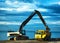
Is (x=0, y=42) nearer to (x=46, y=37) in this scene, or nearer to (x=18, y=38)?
(x=18, y=38)

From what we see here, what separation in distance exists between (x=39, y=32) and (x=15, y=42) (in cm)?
202

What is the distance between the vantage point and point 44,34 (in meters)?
11.6

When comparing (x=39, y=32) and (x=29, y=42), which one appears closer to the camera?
(x=29, y=42)

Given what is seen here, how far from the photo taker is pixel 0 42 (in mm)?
9555

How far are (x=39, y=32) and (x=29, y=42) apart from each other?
68.9 inches

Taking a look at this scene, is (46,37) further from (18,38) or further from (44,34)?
(18,38)

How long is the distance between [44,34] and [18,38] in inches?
52.9

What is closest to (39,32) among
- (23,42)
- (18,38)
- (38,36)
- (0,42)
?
(38,36)

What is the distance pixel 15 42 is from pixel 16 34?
155cm

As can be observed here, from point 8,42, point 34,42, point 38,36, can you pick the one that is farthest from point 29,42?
point 38,36

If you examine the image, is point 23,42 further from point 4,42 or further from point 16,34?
point 16,34

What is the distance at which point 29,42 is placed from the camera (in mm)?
9945

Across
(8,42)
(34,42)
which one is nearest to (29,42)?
(34,42)

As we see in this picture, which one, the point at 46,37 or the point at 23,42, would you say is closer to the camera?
the point at 23,42
